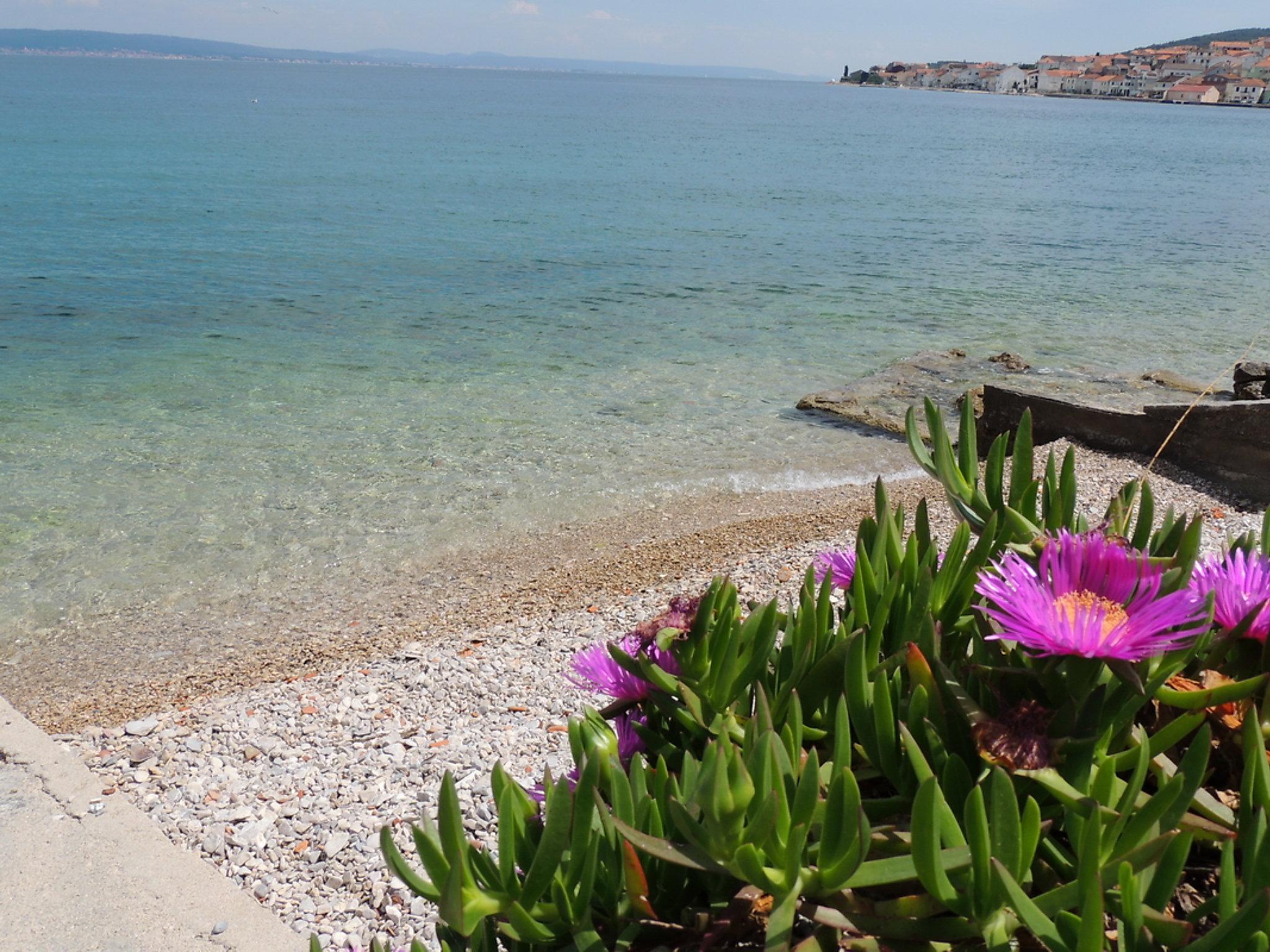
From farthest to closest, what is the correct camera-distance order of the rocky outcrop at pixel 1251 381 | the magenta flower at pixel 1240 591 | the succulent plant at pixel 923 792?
the rocky outcrop at pixel 1251 381, the magenta flower at pixel 1240 591, the succulent plant at pixel 923 792

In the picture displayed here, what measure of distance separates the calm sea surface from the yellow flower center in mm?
5785

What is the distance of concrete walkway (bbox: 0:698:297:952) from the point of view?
2.77 metres

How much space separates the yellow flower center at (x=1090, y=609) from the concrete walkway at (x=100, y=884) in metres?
2.34

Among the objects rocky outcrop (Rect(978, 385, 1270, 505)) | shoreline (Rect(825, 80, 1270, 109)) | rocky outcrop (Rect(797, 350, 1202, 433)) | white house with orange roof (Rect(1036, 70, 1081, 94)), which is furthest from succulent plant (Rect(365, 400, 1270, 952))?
white house with orange roof (Rect(1036, 70, 1081, 94))

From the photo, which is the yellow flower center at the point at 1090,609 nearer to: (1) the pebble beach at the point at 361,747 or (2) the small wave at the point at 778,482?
(1) the pebble beach at the point at 361,747

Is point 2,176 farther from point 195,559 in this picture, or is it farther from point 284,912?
point 284,912

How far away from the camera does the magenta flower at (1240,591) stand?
4.35 ft

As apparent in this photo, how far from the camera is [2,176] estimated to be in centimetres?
2684

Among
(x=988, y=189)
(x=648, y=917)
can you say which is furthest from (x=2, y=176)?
(x=648, y=917)

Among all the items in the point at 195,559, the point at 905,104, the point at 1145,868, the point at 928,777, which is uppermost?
the point at 905,104

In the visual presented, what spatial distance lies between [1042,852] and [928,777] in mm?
340

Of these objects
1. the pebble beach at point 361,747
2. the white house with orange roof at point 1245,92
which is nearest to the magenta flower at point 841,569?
the pebble beach at point 361,747

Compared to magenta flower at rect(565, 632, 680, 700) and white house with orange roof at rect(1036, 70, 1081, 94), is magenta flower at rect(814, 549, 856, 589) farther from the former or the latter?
white house with orange roof at rect(1036, 70, 1081, 94)

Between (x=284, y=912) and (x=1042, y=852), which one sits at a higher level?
(x=1042, y=852)
